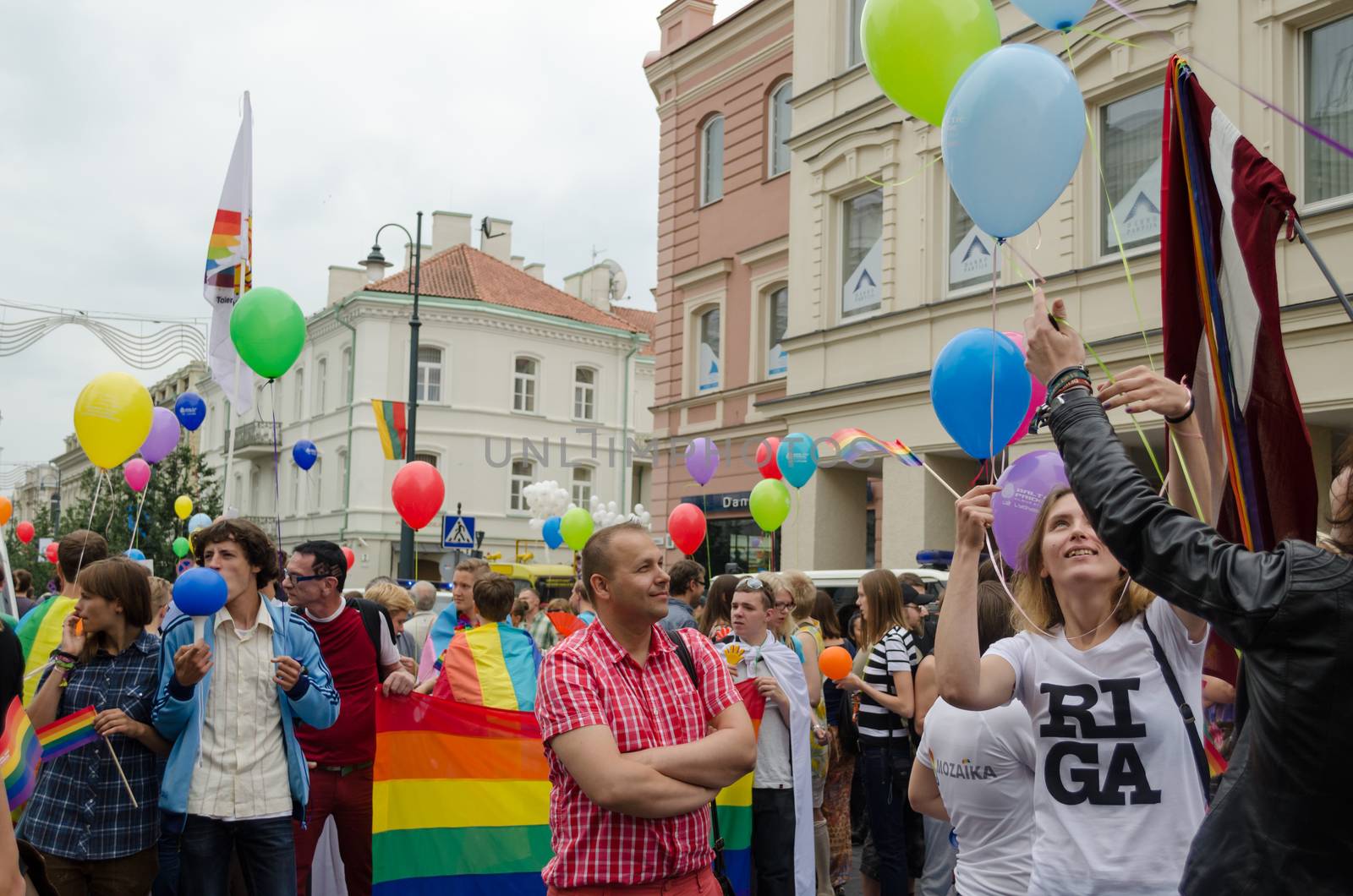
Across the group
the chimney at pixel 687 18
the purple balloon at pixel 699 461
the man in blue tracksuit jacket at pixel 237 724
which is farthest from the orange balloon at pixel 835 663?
the chimney at pixel 687 18

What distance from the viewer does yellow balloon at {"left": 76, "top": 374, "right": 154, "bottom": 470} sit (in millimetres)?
9500

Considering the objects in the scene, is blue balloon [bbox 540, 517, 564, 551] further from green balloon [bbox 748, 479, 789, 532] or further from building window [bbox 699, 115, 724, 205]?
green balloon [bbox 748, 479, 789, 532]

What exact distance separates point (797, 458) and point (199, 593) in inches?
413

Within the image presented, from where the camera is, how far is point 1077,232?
14625 mm

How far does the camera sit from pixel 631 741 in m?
3.38

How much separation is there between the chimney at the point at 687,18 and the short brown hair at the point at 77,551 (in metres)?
19.1

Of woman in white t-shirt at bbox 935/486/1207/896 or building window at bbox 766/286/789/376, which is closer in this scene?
woman in white t-shirt at bbox 935/486/1207/896

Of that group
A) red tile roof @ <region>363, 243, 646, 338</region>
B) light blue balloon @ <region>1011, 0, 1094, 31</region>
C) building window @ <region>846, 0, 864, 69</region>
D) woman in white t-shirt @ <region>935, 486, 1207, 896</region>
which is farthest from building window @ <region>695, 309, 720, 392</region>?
red tile roof @ <region>363, 243, 646, 338</region>

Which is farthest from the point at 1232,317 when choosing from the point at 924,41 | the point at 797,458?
the point at 797,458

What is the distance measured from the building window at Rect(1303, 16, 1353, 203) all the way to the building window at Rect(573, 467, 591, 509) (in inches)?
1349

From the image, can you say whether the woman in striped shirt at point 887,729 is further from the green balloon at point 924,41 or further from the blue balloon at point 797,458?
the blue balloon at point 797,458

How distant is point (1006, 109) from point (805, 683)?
3.44 meters

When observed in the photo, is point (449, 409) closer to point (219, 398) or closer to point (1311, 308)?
point (219, 398)

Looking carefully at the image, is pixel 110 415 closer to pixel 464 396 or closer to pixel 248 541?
pixel 248 541
